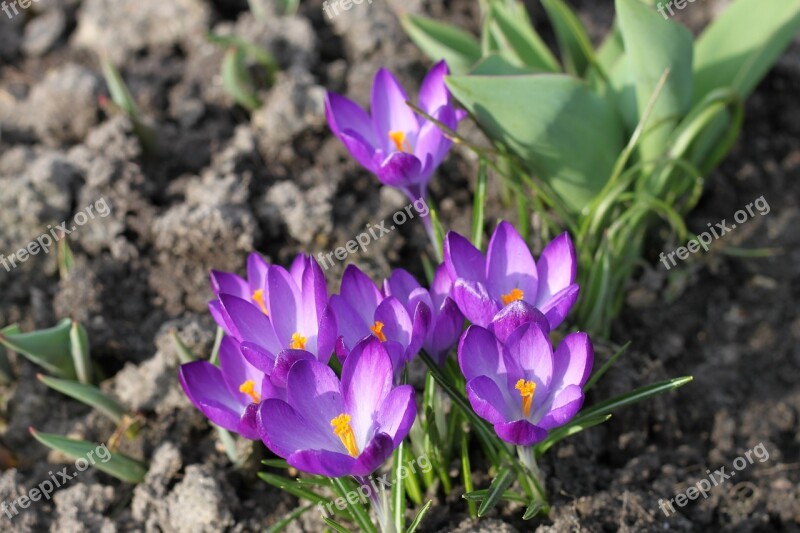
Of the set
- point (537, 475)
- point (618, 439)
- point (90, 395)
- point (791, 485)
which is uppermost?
point (90, 395)

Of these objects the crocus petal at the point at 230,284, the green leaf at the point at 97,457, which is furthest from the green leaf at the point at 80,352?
the crocus petal at the point at 230,284

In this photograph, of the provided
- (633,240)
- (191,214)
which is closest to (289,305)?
(191,214)

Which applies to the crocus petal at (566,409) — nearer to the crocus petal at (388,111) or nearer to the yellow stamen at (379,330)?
the yellow stamen at (379,330)

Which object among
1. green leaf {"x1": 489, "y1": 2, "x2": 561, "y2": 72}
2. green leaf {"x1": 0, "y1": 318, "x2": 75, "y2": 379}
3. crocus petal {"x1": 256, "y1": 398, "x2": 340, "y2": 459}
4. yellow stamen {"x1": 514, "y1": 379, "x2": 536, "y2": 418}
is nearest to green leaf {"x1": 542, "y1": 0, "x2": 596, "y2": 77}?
green leaf {"x1": 489, "y1": 2, "x2": 561, "y2": 72}

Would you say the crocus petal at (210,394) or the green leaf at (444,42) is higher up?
the green leaf at (444,42)

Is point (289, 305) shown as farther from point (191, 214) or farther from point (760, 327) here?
point (760, 327)

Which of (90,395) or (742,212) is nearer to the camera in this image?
(90,395)
